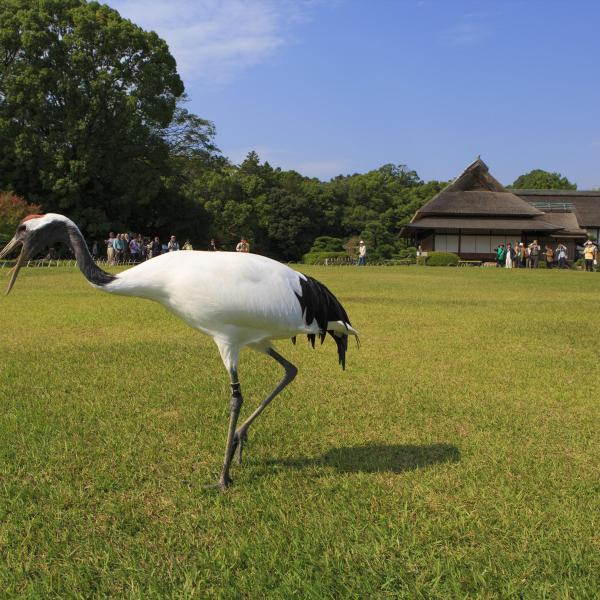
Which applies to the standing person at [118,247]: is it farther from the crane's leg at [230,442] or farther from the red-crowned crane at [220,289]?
the crane's leg at [230,442]

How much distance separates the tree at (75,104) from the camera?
3156 centimetres

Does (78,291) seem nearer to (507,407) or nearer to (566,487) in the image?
(507,407)

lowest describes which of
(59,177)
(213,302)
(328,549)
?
(328,549)

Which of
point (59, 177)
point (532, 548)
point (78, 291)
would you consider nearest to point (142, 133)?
point (59, 177)

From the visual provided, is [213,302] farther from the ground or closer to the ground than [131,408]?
farther from the ground

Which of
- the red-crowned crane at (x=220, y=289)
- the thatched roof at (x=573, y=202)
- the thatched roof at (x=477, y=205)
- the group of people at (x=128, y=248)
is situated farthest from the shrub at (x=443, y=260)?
the red-crowned crane at (x=220, y=289)

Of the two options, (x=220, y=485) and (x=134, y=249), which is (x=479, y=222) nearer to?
(x=134, y=249)

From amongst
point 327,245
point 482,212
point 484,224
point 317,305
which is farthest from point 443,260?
point 317,305

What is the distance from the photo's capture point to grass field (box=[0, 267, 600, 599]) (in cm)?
301

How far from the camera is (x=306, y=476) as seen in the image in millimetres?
4180

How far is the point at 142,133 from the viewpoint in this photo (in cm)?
3453

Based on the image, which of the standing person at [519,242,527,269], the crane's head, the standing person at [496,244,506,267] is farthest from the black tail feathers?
the standing person at [496,244,506,267]

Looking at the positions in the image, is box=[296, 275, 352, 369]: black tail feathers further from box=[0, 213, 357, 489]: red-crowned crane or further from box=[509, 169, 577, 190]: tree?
box=[509, 169, 577, 190]: tree

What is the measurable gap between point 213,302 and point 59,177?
105ft
